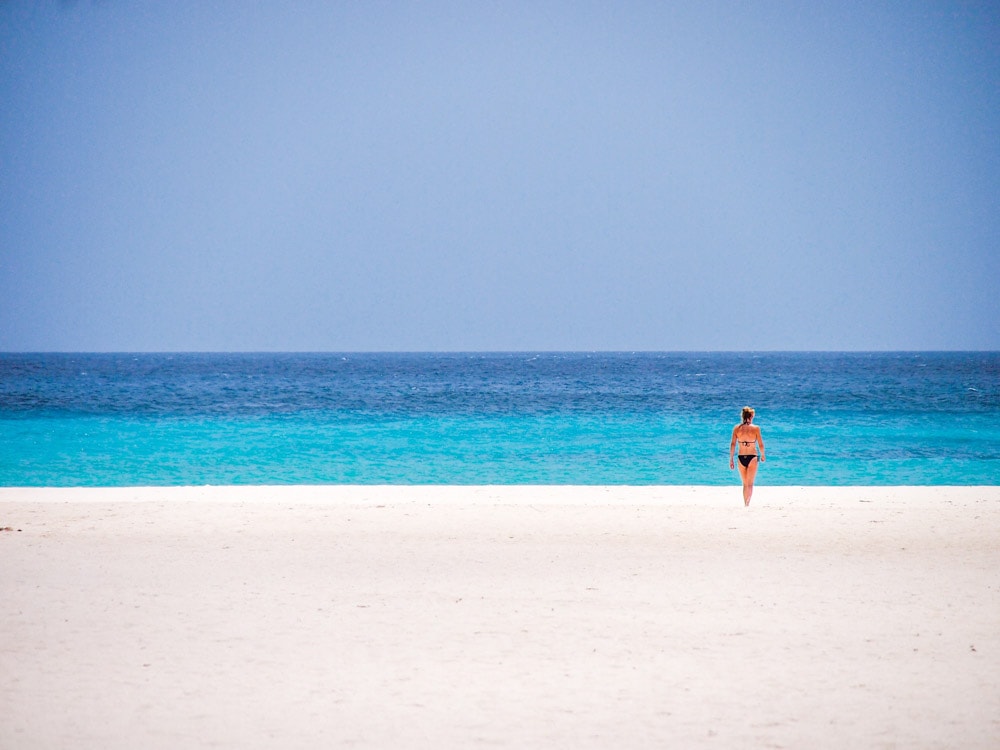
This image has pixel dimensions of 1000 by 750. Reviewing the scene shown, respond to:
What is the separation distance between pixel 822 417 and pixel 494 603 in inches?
1294

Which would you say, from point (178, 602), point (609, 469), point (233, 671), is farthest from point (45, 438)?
point (233, 671)

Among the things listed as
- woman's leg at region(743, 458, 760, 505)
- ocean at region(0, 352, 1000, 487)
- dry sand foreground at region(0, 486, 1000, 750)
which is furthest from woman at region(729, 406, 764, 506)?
ocean at region(0, 352, 1000, 487)

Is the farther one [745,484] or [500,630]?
[745,484]

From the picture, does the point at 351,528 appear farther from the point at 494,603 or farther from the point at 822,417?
the point at 822,417

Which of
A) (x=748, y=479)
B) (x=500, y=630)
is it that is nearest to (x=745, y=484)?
(x=748, y=479)

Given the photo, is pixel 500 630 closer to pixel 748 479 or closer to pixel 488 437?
pixel 748 479

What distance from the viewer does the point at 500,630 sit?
766 centimetres

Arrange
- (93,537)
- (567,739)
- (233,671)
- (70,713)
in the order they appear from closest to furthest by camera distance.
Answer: (567,739)
(70,713)
(233,671)
(93,537)

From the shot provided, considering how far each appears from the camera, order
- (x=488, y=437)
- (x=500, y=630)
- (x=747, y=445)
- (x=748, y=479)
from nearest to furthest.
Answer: (x=500, y=630) → (x=747, y=445) → (x=748, y=479) → (x=488, y=437)

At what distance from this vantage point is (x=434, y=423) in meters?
36.5

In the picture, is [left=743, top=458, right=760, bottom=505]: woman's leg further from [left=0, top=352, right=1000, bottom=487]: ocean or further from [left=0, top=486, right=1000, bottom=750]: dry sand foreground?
[left=0, top=352, right=1000, bottom=487]: ocean

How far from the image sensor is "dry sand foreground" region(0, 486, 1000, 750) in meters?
5.60

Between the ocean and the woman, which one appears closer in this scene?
the woman

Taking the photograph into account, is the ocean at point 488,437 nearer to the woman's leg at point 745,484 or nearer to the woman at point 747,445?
the woman's leg at point 745,484
